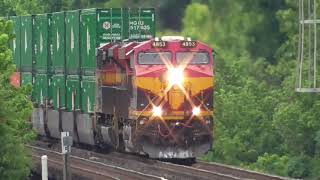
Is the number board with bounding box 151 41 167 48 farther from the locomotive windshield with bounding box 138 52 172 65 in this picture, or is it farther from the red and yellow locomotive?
the locomotive windshield with bounding box 138 52 172 65

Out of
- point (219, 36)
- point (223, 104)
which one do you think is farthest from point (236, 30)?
point (223, 104)

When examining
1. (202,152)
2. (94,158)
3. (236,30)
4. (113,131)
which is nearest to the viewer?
(202,152)

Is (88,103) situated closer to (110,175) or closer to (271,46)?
(110,175)

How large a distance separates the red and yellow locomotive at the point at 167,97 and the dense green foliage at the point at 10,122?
2.67 m

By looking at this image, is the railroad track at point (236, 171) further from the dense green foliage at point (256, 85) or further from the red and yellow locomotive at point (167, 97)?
the dense green foliage at point (256, 85)

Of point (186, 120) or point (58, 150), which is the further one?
point (58, 150)

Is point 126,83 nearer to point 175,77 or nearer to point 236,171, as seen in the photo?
point 175,77

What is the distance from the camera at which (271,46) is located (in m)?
41.2

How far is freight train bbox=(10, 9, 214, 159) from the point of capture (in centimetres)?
2386

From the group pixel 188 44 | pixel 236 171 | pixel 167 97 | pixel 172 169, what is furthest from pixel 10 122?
pixel 236 171

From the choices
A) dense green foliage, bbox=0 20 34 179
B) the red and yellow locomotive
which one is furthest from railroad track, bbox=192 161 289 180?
dense green foliage, bbox=0 20 34 179

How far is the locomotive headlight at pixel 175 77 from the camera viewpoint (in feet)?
78.7

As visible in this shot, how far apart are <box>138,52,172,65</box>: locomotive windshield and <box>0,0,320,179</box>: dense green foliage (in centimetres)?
866

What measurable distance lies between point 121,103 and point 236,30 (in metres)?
12.0
